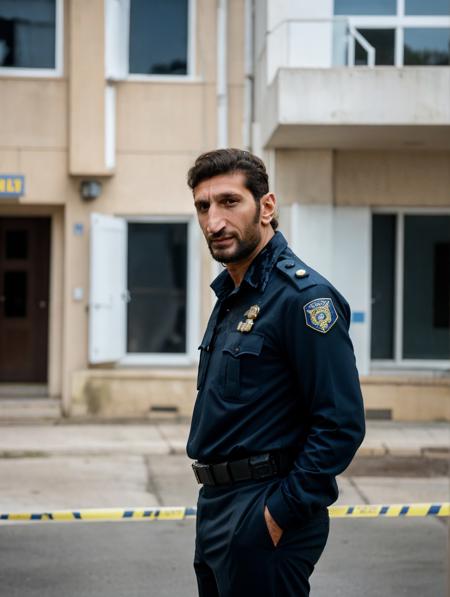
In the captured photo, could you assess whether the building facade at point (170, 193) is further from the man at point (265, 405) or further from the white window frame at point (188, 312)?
the man at point (265, 405)

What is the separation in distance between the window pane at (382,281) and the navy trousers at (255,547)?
38.1 ft

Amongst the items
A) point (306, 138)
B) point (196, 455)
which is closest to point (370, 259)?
point (306, 138)

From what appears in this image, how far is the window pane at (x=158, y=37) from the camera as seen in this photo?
1468 centimetres

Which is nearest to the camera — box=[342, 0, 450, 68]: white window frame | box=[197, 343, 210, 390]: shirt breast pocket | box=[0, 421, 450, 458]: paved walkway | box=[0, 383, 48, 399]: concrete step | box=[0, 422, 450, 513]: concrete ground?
box=[197, 343, 210, 390]: shirt breast pocket

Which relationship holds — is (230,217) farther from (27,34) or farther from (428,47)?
(27,34)

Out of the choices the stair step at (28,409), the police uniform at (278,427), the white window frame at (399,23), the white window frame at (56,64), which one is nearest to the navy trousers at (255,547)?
the police uniform at (278,427)

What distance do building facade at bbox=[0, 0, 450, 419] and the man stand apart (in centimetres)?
1036

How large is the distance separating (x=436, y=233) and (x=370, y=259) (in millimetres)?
1043

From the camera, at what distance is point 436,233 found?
14.8 metres

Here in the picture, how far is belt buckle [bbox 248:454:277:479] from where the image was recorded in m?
3.23

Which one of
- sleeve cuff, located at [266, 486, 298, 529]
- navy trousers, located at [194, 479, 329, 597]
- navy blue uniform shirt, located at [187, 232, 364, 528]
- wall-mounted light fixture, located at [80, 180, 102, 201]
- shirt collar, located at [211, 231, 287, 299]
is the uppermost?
wall-mounted light fixture, located at [80, 180, 102, 201]

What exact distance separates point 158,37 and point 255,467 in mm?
12299

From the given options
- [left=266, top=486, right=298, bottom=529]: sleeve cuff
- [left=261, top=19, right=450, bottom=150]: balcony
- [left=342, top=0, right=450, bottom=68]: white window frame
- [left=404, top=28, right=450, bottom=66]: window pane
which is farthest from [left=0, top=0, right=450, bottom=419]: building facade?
[left=266, top=486, right=298, bottom=529]: sleeve cuff

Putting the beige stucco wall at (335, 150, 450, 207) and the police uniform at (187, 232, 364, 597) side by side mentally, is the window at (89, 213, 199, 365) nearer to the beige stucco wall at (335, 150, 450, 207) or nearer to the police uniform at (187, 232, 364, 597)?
the beige stucco wall at (335, 150, 450, 207)
